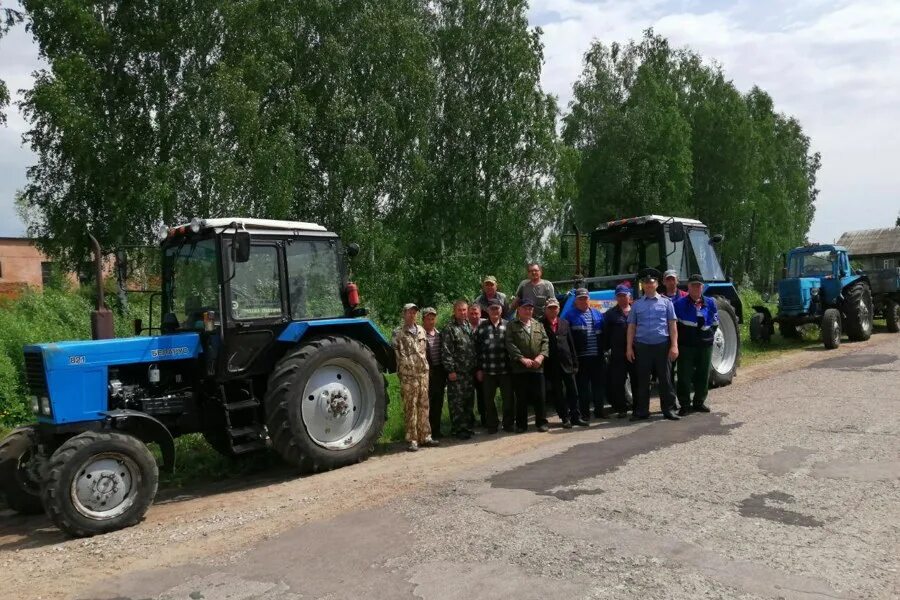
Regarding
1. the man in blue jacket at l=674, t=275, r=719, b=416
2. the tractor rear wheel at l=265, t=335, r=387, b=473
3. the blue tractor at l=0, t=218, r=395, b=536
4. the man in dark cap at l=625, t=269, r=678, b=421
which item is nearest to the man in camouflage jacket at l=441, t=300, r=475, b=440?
the blue tractor at l=0, t=218, r=395, b=536

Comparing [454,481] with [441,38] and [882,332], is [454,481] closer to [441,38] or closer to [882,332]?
[882,332]

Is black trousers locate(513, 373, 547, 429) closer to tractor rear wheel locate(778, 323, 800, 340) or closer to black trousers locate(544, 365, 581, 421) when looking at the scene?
black trousers locate(544, 365, 581, 421)

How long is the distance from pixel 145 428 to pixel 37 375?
934 mm

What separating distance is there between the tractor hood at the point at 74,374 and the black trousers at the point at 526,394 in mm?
3978

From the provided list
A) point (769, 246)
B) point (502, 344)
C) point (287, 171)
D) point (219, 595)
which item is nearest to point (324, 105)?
point (287, 171)

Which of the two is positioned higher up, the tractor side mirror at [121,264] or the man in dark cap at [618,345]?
the tractor side mirror at [121,264]

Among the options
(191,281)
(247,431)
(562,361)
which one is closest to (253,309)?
(191,281)

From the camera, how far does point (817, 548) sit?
4.45 metres

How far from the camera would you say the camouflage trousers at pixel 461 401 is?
8.30m

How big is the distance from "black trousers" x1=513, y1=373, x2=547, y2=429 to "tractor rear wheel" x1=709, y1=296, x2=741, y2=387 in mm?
3561

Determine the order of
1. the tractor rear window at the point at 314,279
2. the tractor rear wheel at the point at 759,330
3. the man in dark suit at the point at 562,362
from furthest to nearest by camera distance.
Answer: the tractor rear wheel at the point at 759,330 → the man in dark suit at the point at 562,362 → the tractor rear window at the point at 314,279

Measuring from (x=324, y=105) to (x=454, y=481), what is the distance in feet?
53.0

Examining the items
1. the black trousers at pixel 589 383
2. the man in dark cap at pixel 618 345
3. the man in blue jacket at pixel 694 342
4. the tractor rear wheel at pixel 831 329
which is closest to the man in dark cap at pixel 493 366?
the black trousers at pixel 589 383

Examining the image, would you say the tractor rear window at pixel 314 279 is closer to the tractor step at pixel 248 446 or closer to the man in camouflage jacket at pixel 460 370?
the tractor step at pixel 248 446
